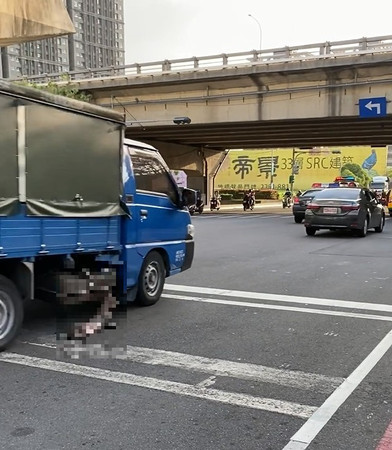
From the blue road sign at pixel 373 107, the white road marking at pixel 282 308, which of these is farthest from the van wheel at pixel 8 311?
the blue road sign at pixel 373 107

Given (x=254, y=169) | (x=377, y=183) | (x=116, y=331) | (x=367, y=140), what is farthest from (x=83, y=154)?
(x=254, y=169)

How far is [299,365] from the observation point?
497 cm

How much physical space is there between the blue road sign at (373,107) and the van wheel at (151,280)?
21.6 m

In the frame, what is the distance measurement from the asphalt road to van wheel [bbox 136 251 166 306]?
17 cm

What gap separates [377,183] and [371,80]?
39.2 metres

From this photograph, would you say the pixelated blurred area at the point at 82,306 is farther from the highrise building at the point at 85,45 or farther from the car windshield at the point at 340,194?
the highrise building at the point at 85,45

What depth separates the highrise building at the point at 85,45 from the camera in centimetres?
13438

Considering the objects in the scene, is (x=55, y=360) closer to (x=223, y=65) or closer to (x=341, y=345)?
(x=341, y=345)

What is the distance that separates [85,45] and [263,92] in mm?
131747

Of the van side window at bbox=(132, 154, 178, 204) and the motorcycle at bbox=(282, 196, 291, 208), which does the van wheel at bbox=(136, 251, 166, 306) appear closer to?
the van side window at bbox=(132, 154, 178, 204)

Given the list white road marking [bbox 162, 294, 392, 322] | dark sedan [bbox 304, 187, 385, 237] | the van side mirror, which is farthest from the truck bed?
Result: dark sedan [bbox 304, 187, 385, 237]

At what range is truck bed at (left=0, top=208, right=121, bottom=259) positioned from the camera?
513 centimetres

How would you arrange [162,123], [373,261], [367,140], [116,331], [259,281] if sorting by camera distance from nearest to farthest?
[116,331], [259,281], [373,261], [162,123], [367,140]

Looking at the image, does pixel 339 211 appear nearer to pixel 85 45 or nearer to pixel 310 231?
pixel 310 231
